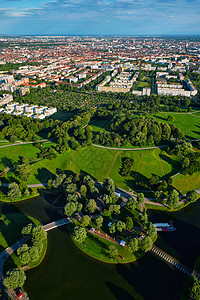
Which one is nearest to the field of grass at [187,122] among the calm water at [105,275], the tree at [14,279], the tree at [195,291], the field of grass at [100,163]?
the field of grass at [100,163]

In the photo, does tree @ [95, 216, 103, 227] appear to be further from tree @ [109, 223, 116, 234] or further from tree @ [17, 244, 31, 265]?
tree @ [17, 244, 31, 265]

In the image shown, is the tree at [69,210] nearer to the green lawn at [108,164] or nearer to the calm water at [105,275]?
the calm water at [105,275]

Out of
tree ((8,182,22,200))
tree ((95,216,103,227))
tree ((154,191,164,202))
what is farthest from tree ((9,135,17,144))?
tree ((154,191,164,202))

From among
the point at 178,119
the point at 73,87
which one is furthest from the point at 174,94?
the point at 73,87

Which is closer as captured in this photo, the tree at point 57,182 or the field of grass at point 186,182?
the tree at point 57,182

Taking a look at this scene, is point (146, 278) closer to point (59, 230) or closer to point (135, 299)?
point (135, 299)
